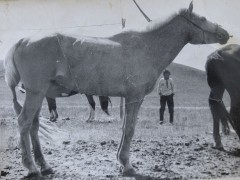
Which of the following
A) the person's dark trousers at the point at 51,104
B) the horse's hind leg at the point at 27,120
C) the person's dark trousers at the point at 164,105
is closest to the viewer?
the horse's hind leg at the point at 27,120

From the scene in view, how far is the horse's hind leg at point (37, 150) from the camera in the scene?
6.37 feet

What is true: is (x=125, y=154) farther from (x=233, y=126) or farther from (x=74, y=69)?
(x=233, y=126)

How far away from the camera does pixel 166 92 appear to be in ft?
6.93

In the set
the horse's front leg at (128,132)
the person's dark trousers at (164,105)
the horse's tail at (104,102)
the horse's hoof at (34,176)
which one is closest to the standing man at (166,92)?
the person's dark trousers at (164,105)

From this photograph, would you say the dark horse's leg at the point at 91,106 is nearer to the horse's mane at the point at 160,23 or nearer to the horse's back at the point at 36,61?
the horse's back at the point at 36,61

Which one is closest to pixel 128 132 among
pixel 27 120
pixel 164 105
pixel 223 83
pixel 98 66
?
pixel 164 105

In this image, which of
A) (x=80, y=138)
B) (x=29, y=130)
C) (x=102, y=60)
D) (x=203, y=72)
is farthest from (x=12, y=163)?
(x=203, y=72)

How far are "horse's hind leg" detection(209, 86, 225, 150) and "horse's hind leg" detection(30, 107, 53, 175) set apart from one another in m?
0.91

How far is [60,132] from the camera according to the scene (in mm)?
2039

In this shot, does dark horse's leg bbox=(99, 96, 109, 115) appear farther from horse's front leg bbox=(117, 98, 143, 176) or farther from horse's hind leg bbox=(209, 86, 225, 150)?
horse's hind leg bbox=(209, 86, 225, 150)

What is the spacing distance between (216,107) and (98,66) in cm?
72

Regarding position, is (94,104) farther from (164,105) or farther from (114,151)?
(164,105)

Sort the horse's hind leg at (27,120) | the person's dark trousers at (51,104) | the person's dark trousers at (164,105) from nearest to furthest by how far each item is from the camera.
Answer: the horse's hind leg at (27,120) < the person's dark trousers at (51,104) < the person's dark trousers at (164,105)

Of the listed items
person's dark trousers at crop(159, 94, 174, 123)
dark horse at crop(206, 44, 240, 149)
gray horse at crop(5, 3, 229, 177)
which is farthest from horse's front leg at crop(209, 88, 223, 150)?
gray horse at crop(5, 3, 229, 177)
